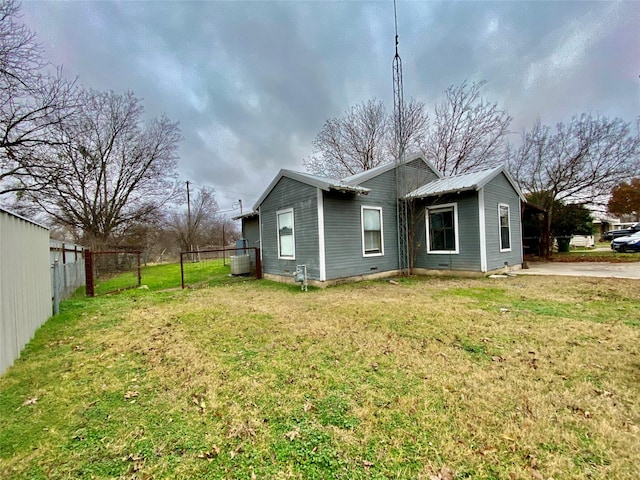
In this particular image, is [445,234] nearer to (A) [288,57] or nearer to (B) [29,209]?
(A) [288,57]

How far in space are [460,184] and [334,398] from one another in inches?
347

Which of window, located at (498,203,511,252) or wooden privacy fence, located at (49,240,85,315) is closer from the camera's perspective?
wooden privacy fence, located at (49,240,85,315)

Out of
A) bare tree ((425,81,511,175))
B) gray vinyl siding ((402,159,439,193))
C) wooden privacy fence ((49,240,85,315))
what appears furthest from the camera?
bare tree ((425,81,511,175))

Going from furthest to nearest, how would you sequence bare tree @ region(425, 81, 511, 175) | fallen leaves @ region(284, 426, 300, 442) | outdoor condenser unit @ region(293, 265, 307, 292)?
bare tree @ region(425, 81, 511, 175)
outdoor condenser unit @ region(293, 265, 307, 292)
fallen leaves @ region(284, 426, 300, 442)

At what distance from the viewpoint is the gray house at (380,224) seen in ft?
28.2

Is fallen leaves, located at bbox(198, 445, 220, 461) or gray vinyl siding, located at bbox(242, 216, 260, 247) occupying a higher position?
gray vinyl siding, located at bbox(242, 216, 260, 247)

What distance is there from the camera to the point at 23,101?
9055 mm

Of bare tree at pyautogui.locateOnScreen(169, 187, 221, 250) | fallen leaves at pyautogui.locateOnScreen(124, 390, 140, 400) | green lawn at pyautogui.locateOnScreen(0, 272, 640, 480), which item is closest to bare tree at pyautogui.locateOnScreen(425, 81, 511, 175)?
green lawn at pyautogui.locateOnScreen(0, 272, 640, 480)

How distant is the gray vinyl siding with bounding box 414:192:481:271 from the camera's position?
29.5ft

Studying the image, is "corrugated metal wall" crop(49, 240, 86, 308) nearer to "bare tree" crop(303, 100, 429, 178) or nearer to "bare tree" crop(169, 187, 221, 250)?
"bare tree" crop(303, 100, 429, 178)

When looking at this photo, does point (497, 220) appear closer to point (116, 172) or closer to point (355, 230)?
point (355, 230)

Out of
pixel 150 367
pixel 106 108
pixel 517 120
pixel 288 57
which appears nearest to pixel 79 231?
pixel 106 108

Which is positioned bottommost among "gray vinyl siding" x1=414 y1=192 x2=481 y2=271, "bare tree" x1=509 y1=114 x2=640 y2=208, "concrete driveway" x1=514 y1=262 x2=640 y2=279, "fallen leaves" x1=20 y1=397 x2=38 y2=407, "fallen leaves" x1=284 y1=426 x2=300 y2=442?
"fallen leaves" x1=284 y1=426 x2=300 y2=442

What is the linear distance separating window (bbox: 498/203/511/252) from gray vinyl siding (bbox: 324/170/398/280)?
3.86 metres
